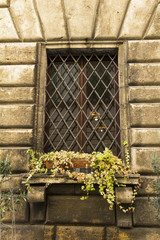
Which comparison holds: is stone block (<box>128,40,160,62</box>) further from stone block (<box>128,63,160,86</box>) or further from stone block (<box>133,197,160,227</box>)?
stone block (<box>133,197,160,227</box>)

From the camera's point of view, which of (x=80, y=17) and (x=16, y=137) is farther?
(x=80, y=17)

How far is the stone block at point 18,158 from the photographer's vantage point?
373cm

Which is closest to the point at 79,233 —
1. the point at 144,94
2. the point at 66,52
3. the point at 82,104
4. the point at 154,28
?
the point at 82,104

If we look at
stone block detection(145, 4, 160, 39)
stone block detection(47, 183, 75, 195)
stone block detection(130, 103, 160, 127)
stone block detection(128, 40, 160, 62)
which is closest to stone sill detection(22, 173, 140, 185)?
stone block detection(47, 183, 75, 195)

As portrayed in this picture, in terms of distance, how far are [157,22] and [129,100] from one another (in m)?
1.84

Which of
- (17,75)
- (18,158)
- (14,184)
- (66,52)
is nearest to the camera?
(14,184)

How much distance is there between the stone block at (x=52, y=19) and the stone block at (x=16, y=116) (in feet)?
5.51

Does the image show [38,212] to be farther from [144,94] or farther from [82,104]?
[144,94]

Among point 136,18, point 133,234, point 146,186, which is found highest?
point 136,18

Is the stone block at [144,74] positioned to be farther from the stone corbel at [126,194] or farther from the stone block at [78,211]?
the stone block at [78,211]

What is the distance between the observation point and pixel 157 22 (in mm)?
4172

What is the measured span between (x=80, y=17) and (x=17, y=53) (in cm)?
160

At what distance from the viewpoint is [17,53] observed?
167 inches

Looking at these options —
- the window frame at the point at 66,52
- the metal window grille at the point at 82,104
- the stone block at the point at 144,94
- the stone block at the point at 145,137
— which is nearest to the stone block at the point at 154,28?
the window frame at the point at 66,52
